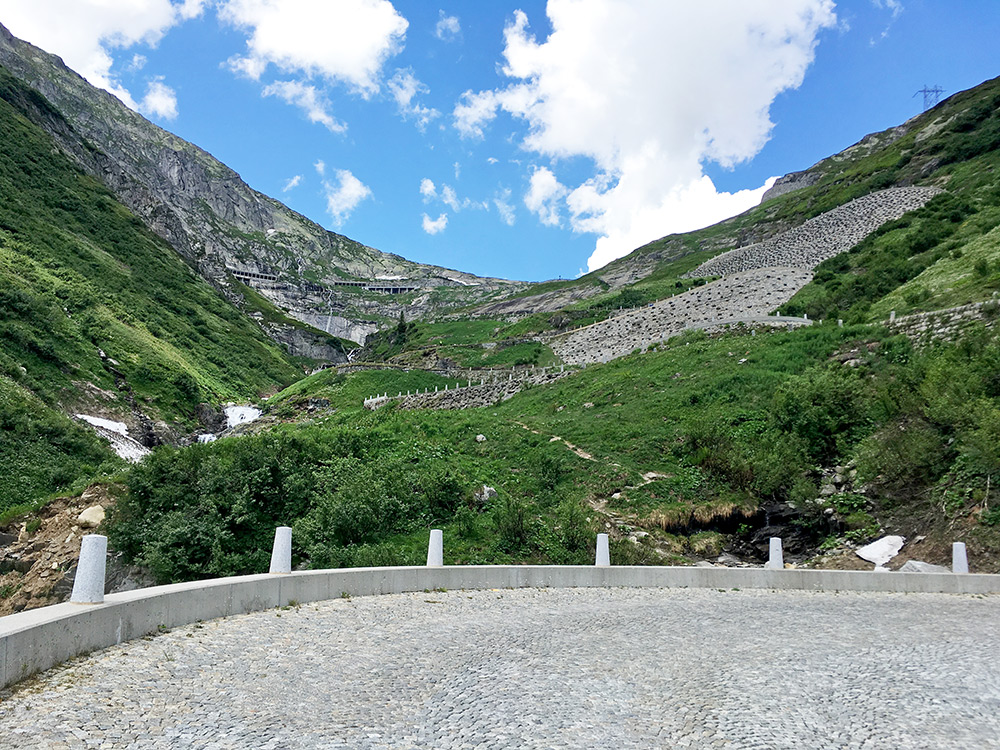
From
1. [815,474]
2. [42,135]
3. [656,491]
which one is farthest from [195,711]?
[42,135]

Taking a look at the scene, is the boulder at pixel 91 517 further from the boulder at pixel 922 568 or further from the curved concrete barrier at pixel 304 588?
the boulder at pixel 922 568

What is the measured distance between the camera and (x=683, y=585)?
47.3 ft

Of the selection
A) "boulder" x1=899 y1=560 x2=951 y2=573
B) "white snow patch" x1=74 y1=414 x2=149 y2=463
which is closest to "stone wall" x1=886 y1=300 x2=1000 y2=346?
"boulder" x1=899 y1=560 x2=951 y2=573

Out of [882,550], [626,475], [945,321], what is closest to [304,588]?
[626,475]

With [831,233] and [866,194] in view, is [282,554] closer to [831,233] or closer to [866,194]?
[831,233]

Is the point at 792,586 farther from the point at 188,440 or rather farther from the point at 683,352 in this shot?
the point at 188,440

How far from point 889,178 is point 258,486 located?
97.8 m

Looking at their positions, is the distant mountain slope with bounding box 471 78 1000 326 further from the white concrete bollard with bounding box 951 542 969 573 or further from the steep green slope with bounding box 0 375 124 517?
the steep green slope with bounding box 0 375 124 517

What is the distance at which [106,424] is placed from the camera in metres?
37.9

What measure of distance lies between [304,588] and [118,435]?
32.9 metres

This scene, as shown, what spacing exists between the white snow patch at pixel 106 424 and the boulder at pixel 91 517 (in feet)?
69.6

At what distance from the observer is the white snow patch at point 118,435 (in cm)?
3484

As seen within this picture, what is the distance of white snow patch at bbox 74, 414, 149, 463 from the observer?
34844mm

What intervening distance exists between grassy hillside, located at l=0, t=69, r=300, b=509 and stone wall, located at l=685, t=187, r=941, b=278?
209ft
